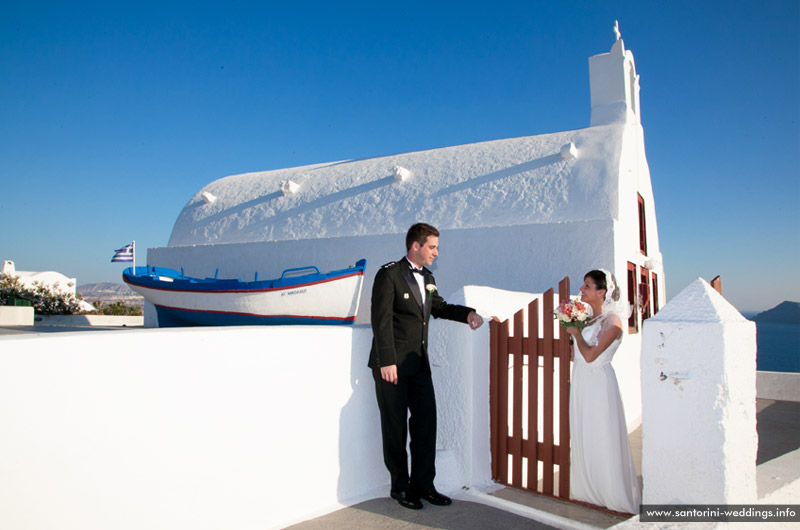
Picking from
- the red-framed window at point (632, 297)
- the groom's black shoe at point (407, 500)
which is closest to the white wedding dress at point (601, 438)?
the groom's black shoe at point (407, 500)

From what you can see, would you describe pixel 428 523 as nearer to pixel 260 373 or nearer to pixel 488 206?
pixel 260 373

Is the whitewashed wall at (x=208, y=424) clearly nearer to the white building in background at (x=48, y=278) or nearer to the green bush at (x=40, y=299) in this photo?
the green bush at (x=40, y=299)

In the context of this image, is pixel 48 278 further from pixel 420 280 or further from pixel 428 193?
pixel 420 280

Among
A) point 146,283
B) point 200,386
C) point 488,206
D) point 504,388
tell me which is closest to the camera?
point 200,386

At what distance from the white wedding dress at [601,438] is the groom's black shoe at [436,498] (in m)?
0.93

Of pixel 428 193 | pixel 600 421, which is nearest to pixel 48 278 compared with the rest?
pixel 428 193

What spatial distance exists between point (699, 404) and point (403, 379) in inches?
71.8

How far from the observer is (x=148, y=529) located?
2883 mm

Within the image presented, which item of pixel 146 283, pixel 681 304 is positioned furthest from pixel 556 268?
pixel 146 283

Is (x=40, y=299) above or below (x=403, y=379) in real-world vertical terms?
above

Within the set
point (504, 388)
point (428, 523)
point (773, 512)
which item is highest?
point (504, 388)

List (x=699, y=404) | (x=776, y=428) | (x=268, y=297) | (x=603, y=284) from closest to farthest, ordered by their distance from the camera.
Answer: (x=699, y=404) < (x=603, y=284) < (x=776, y=428) < (x=268, y=297)

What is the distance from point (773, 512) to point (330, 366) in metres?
2.73

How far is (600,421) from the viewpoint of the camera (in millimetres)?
3744
